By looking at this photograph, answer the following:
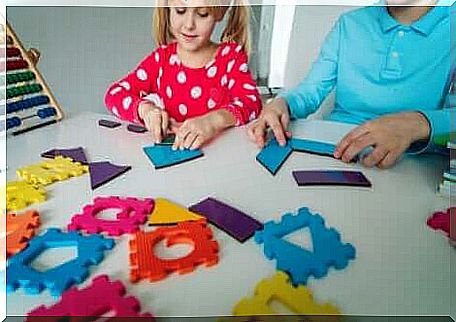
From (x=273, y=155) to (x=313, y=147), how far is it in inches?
1.6

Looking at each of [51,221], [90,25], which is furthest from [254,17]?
[51,221]

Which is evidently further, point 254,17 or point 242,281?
point 254,17

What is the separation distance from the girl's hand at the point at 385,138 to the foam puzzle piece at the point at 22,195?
26cm

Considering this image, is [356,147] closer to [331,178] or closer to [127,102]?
[331,178]

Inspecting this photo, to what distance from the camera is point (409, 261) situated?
1.19ft

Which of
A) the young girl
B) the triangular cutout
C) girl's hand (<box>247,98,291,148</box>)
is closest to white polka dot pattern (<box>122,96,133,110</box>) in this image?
the young girl

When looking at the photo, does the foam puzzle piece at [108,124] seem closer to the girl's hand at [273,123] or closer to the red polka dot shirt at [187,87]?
the red polka dot shirt at [187,87]

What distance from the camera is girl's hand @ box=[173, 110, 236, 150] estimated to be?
1.60 ft

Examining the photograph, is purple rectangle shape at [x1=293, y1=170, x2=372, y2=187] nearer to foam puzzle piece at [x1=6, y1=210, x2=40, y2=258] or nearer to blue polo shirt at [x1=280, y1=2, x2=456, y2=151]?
blue polo shirt at [x1=280, y1=2, x2=456, y2=151]

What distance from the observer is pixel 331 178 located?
0.45 m

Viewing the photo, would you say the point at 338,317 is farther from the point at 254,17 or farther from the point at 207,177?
the point at 254,17

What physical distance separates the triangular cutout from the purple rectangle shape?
70mm

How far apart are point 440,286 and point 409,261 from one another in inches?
1.0

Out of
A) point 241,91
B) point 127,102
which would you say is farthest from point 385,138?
point 127,102
